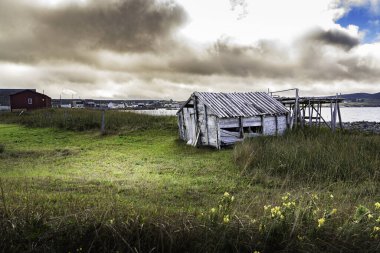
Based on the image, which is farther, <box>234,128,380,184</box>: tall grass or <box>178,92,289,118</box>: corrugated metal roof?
<box>178,92,289,118</box>: corrugated metal roof

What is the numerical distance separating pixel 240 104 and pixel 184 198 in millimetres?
12454

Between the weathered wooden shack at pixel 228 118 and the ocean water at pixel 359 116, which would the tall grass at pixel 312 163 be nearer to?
the weathered wooden shack at pixel 228 118

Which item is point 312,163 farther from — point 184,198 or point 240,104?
point 240,104

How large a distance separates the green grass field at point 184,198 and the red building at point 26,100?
39.2 meters

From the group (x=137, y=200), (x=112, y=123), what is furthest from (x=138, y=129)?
(x=137, y=200)

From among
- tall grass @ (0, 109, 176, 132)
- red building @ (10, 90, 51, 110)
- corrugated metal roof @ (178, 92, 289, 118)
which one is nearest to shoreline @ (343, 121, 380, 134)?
corrugated metal roof @ (178, 92, 289, 118)

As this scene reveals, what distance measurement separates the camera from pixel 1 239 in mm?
3736

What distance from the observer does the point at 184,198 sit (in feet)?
25.4

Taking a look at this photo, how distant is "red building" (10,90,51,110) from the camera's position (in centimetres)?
5531

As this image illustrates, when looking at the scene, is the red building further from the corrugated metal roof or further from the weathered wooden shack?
the corrugated metal roof

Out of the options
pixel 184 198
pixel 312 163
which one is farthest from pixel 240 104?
pixel 184 198

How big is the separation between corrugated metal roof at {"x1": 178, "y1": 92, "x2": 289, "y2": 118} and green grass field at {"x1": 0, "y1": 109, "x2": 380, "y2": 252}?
258 cm

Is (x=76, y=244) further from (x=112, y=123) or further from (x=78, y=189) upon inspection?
(x=112, y=123)

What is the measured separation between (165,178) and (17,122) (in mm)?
31167
